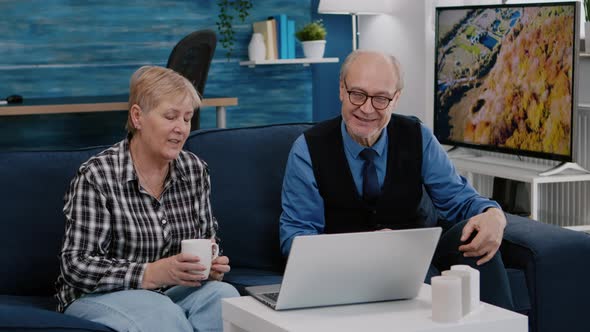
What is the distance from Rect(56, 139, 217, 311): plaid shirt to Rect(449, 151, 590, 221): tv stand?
2.04 metres

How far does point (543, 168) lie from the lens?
4184 millimetres

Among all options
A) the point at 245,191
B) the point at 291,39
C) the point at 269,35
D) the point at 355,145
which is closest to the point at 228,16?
the point at 269,35

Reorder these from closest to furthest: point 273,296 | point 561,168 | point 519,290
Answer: point 273,296
point 519,290
point 561,168

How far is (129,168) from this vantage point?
2258 mm

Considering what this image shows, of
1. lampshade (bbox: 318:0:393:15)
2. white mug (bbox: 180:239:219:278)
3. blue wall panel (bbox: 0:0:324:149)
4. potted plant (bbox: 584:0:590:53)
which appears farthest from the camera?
blue wall panel (bbox: 0:0:324:149)

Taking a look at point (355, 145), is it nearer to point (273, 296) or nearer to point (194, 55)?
point (273, 296)

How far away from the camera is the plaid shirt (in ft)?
7.08

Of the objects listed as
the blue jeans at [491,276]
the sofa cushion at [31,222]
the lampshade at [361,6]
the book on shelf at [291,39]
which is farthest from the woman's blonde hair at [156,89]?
the book on shelf at [291,39]

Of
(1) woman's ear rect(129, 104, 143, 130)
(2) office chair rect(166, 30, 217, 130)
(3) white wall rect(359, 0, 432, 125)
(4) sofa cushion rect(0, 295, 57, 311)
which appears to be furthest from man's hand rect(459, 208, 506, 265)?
(3) white wall rect(359, 0, 432, 125)

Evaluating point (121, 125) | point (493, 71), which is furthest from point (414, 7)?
point (121, 125)

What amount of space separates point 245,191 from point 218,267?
50 cm

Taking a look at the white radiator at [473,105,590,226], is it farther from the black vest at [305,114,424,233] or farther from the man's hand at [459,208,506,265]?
the man's hand at [459,208,506,265]

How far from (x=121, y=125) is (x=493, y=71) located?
2567mm

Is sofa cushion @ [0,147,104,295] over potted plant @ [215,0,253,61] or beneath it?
beneath
